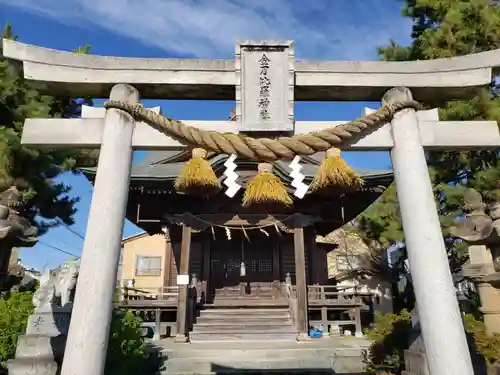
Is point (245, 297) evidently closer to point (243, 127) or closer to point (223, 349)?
point (223, 349)

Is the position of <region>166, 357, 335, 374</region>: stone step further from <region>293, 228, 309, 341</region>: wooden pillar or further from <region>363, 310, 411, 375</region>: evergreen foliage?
<region>293, 228, 309, 341</region>: wooden pillar

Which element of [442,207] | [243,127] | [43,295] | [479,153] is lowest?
[43,295]

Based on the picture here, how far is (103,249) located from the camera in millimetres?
3258

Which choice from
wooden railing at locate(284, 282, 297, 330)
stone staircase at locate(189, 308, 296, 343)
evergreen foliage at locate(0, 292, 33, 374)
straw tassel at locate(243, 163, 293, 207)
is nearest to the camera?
straw tassel at locate(243, 163, 293, 207)

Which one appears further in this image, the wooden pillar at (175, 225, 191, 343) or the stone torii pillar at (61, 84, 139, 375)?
the wooden pillar at (175, 225, 191, 343)

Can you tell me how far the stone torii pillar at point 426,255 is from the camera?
3061 mm

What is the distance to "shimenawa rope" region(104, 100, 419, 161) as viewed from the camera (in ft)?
11.5

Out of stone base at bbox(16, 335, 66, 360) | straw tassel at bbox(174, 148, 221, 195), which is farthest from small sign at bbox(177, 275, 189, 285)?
straw tassel at bbox(174, 148, 221, 195)

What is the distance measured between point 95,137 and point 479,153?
9220 mm

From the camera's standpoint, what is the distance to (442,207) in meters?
10.9

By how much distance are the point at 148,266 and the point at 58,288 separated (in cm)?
2754

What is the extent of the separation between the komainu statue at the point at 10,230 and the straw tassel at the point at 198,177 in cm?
259

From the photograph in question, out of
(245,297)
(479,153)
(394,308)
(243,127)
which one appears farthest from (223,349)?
(394,308)

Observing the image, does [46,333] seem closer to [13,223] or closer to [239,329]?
[13,223]
